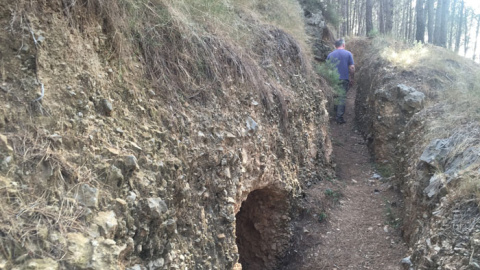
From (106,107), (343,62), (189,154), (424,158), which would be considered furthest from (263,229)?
(343,62)

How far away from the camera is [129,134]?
323cm

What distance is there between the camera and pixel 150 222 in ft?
10.1

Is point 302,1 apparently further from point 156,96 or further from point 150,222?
point 150,222

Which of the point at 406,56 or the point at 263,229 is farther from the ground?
the point at 406,56

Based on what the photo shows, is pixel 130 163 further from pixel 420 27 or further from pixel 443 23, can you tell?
pixel 443 23

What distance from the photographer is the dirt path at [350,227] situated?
18.1 feet

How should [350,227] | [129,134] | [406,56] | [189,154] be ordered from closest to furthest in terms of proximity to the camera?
[129,134] → [189,154] → [350,227] → [406,56]

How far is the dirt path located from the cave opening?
0.27 meters

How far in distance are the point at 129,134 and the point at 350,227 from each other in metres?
4.36

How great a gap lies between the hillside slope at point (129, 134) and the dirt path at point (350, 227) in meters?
1.01

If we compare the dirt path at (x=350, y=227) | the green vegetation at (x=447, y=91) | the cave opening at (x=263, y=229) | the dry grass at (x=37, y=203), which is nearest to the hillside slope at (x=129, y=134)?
the dry grass at (x=37, y=203)

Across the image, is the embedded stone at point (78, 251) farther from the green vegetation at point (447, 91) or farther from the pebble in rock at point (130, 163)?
the green vegetation at point (447, 91)

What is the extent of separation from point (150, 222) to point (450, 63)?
29.3ft

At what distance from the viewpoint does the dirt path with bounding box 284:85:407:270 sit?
5.51 meters
